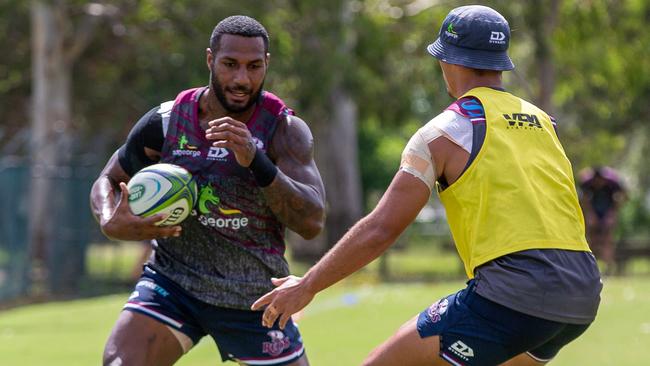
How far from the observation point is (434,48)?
19.1 feet

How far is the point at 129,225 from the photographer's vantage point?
6273 mm

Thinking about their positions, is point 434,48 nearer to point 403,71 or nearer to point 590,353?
point 590,353

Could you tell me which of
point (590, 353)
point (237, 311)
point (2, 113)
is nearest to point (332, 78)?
point (2, 113)

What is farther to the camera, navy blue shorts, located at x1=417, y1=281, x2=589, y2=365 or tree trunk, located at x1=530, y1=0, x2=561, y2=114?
tree trunk, located at x1=530, y1=0, x2=561, y2=114

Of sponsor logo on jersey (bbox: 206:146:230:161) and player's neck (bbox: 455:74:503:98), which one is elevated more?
player's neck (bbox: 455:74:503:98)

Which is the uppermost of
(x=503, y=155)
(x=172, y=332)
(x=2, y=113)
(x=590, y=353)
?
(x=503, y=155)

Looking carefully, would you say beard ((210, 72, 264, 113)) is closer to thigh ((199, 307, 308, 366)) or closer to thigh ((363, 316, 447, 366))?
thigh ((199, 307, 308, 366))

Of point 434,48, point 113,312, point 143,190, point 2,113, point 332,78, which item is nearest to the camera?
point 434,48

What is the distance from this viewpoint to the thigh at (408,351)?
5.51 metres

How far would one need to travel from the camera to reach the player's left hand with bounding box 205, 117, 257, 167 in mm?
5867

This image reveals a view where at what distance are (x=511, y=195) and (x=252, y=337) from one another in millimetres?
1707

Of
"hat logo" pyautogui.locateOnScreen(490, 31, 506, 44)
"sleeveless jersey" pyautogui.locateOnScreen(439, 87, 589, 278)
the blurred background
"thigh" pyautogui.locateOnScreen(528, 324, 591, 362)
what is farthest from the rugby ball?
the blurred background

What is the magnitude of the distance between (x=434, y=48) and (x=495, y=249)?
3.21 feet

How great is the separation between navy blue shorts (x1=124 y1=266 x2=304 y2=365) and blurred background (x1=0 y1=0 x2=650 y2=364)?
12197mm
